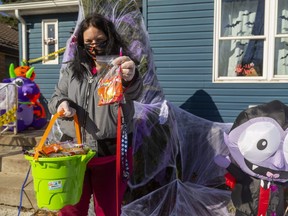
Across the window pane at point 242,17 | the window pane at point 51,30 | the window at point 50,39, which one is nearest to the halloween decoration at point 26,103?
the window at point 50,39

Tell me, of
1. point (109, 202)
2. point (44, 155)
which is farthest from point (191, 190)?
point (44, 155)

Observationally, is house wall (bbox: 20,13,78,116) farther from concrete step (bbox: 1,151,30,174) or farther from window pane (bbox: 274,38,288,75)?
window pane (bbox: 274,38,288,75)

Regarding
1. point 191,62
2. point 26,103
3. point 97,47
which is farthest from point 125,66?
point 26,103

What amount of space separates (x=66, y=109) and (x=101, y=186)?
0.52 m

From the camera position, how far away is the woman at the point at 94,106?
194 centimetres

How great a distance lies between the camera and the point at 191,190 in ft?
11.8

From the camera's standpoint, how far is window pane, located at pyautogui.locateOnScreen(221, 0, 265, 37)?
17.4ft

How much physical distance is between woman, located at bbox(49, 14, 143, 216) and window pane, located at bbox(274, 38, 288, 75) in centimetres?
389

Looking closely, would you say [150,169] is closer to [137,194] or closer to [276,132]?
[137,194]

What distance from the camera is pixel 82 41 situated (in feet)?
6.64

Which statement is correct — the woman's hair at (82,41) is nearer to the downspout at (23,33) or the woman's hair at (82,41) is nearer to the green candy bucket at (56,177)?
the green candy bucket at (56,177)

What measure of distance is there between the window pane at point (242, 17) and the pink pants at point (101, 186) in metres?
4.12

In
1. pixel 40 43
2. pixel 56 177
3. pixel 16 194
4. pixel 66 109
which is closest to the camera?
pixel 56 177

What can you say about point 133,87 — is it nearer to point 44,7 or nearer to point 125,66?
point 125,66
